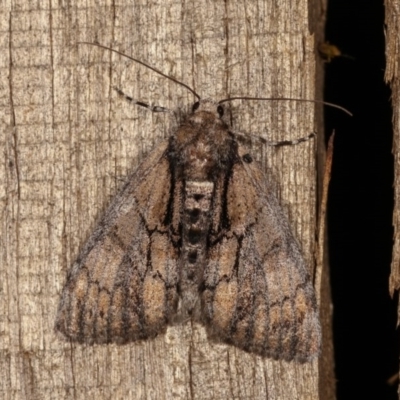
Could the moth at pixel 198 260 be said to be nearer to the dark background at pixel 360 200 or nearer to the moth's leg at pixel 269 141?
the moth's leg at pixel 269 141

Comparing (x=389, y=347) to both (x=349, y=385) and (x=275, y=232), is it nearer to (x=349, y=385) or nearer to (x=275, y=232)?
(x=349, y=385)

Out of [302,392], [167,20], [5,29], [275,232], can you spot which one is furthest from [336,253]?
[5,29]

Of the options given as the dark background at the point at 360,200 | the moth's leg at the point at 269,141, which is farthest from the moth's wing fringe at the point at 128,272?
the dark background at the point at 360,200

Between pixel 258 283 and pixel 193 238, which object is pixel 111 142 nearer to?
pixel 193 238

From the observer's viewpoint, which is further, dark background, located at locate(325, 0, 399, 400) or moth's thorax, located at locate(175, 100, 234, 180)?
dark background, located at locate(325, 0, 399, 400)

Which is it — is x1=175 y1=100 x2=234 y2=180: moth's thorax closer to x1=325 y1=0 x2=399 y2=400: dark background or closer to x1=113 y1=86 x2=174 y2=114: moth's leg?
x1=113 y1=86 x2=174 y2=114: moth's leg

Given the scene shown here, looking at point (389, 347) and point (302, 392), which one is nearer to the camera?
point (302, 392)

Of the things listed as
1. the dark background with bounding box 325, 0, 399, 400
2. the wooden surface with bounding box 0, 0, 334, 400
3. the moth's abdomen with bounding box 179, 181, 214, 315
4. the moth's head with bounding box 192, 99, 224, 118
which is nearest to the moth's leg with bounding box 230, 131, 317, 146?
the wooden surface with bounding box 0, 0, 334, 400
